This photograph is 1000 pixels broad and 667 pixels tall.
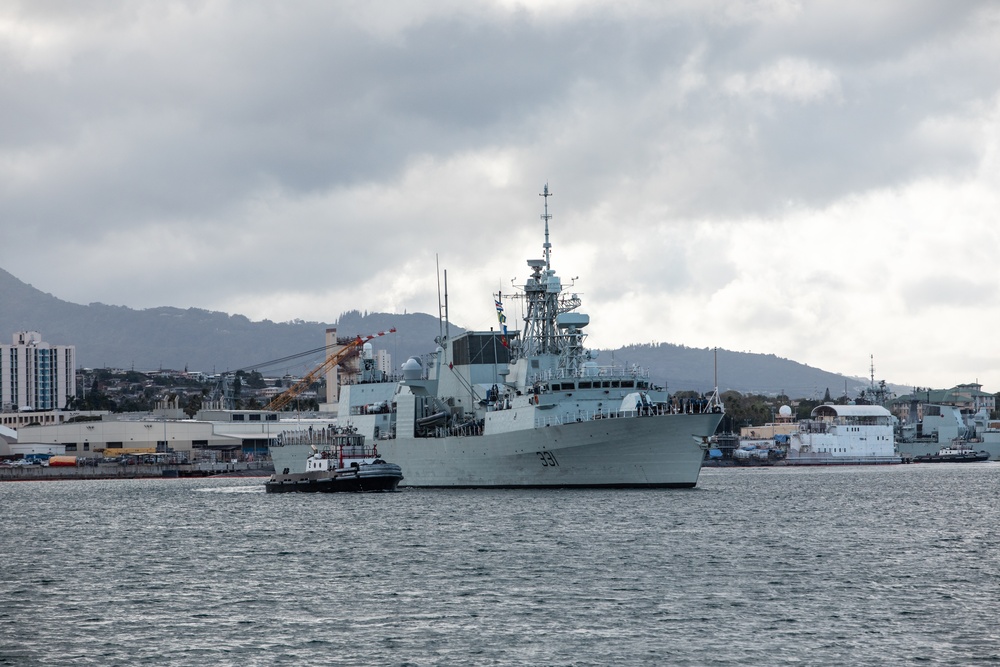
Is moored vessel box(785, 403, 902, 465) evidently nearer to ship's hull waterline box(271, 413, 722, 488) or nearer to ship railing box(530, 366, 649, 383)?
ship railing box(530, 366, 649, 383)

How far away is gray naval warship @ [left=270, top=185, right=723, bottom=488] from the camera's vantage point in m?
66.9

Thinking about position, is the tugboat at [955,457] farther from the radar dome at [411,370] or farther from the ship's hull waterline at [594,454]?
the ship's hull waterline at [594,454]

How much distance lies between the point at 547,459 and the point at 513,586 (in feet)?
110

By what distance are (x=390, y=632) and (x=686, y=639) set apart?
6.60 m

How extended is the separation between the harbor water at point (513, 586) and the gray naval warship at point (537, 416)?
15.3 feet

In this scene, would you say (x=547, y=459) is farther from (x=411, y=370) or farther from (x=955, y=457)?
(x=955, y=457)

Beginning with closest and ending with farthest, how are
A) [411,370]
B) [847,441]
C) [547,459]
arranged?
1. [547,459]
2. [411,370]
3. [847,441]

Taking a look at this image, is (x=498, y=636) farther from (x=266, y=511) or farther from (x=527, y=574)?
(x=266, y=511)

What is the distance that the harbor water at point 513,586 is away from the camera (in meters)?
27.8

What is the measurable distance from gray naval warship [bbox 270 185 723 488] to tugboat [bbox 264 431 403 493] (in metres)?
3.10

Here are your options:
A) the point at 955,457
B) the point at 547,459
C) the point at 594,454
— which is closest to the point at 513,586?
the point at 594,454

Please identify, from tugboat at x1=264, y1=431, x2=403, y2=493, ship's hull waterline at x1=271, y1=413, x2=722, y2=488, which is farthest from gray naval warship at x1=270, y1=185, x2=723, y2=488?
tugboat at x1=264, y1=431, x2=403, y2=493

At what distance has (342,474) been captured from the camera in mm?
76938

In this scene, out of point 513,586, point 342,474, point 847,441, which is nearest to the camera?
point 513,586
